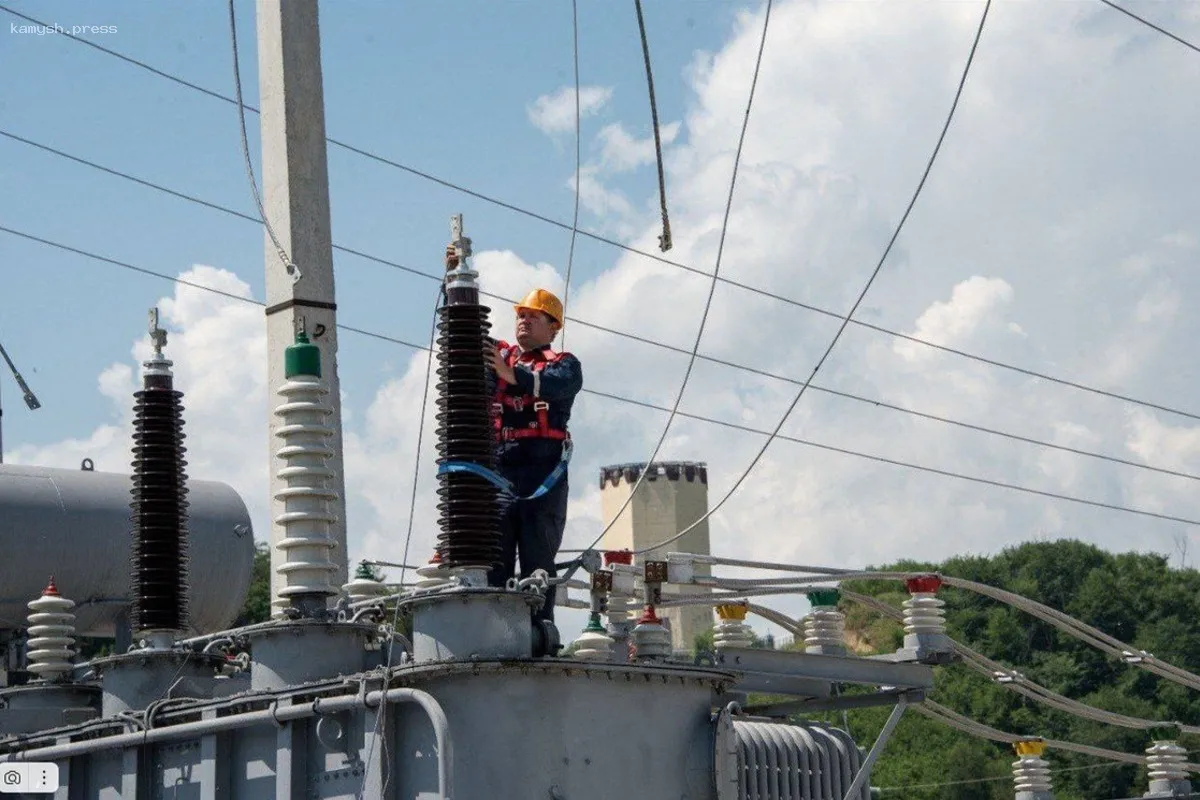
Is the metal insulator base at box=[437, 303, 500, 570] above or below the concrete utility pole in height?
below

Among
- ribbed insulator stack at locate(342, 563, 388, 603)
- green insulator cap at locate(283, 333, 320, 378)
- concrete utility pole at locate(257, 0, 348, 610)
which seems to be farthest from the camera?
concrete utility pole at locate(257, 0, 348, 610)

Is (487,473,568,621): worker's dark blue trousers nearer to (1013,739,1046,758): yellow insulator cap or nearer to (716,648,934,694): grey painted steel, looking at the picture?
(716,648,934,694): grey painted steel

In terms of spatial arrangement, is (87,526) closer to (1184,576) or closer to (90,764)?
(90,764)

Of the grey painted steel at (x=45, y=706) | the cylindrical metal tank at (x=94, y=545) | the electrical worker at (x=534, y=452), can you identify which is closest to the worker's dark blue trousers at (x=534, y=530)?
the electrical worker at (x=534, y=452)

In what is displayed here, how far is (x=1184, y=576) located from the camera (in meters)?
83.1

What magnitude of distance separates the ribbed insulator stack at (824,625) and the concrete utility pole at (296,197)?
3.18 meters

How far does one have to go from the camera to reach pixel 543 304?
39.7ft

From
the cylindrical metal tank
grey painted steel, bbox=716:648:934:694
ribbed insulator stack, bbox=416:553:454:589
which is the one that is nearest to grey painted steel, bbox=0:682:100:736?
the cylindrical metal tank

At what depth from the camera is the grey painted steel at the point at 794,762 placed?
11672 millimetres

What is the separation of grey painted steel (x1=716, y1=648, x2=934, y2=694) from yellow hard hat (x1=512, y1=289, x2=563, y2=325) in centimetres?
236

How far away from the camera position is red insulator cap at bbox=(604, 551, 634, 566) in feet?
39.0

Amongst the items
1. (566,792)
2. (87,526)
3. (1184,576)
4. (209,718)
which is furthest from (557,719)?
(1184,576)

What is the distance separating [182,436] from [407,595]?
3.06 m

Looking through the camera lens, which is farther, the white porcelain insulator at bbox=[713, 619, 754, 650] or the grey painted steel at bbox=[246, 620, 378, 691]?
the white porcelain insulator at bbox=[713, 619, 754, 650]
